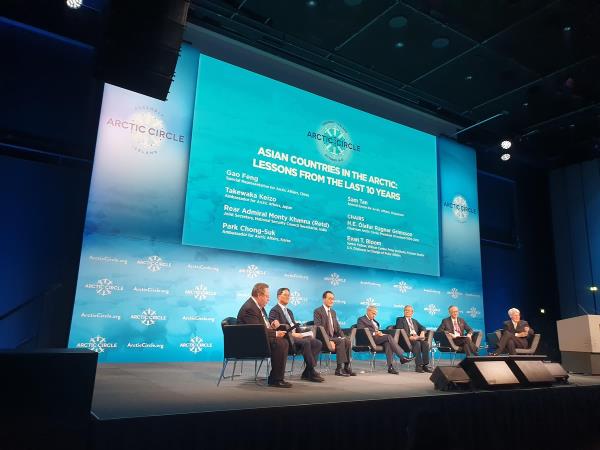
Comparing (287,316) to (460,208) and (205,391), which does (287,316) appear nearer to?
(205,391)

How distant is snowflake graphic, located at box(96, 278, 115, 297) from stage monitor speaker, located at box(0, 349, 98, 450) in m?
3.70

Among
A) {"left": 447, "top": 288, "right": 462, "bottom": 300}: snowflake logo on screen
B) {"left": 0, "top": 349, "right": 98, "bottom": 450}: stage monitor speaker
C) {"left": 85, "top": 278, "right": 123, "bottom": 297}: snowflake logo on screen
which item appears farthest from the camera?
{"left": 447, "top": 288, "right": 462, "bottom": 300}: snowflake logo on screen

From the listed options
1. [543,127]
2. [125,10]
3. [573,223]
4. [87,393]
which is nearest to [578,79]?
[543,127]

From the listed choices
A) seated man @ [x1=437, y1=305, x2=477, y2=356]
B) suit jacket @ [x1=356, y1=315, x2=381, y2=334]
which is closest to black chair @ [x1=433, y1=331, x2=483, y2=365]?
seated man @ [x1=437, y1=305, x2=477, y2=356]

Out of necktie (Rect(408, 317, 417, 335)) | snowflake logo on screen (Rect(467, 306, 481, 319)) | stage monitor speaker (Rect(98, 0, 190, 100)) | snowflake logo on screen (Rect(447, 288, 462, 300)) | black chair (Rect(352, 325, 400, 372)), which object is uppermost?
stage monitor speaker (Rect(98, 0, 190, 100))

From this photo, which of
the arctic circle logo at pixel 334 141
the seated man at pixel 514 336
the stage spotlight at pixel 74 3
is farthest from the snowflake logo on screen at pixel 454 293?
the stage spotlight at pixel 74 3

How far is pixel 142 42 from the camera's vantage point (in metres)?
4.02

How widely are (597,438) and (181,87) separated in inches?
254

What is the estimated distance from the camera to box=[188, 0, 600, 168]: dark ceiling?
644cm

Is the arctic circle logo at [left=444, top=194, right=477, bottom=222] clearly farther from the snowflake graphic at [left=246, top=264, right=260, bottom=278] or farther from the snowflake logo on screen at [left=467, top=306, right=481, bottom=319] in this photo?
the snowflake graphic at [left=246, top=264, right=260, bottom=278]

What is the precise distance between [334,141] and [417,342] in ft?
11.8

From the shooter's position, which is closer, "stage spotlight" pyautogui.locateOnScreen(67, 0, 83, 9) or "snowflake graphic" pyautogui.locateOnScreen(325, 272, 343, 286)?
"stage spotlight" pyautogui.locateOnScreen(67, 0, 83, 9)

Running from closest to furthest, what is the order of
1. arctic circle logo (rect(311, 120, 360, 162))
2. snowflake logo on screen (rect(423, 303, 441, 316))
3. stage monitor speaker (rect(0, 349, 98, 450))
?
stage monitor speaker (rect(0, 349, 98, 450)) < arctic circle logo (rect(311, 120, 360, 162)) < snowflake logo on screen (rect(423, 303, 441, 316))

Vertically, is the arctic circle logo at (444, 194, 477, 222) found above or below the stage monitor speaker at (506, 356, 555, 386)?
above
